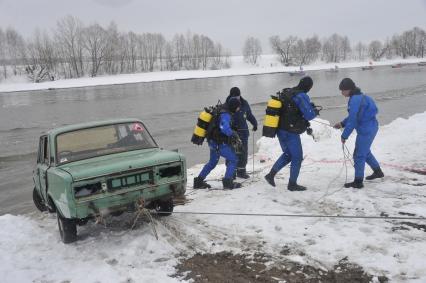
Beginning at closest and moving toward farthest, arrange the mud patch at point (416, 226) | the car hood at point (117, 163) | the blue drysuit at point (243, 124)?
the mud patch at point (416, 226) → the car hood at point (117, 163) → the blue drysuit at point (243, 124)

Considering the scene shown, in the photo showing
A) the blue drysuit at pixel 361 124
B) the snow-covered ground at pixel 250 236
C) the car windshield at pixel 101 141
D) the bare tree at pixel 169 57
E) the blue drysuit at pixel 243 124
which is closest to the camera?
the snow-covered ground at pixel 250 236

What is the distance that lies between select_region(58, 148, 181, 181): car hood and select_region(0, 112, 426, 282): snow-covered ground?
1045 mm

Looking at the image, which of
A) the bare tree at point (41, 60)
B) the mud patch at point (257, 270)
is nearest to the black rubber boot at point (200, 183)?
the mud patch at point (257, 270)

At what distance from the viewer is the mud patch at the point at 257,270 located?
4.47 metres

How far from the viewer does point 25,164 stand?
15.7 m

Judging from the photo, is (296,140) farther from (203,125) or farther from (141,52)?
(141,52)

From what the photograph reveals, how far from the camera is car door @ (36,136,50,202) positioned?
261 inches

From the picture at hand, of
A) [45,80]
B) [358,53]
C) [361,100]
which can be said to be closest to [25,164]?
[361,100]

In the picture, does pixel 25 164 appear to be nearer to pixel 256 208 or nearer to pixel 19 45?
pixel 256 208

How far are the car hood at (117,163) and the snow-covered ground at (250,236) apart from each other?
1045 mm

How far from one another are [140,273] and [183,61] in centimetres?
12245

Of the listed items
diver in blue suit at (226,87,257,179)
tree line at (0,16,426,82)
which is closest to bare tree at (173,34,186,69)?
tree line at (0,16,426,82)

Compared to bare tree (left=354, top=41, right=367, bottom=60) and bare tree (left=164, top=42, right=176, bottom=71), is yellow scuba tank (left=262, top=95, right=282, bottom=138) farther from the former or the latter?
bare tree (left=354, top=41, right=367, bottom=60)

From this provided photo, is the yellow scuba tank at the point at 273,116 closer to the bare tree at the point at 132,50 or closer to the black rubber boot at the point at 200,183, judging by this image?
the black rubber boot at the point at 200,183
